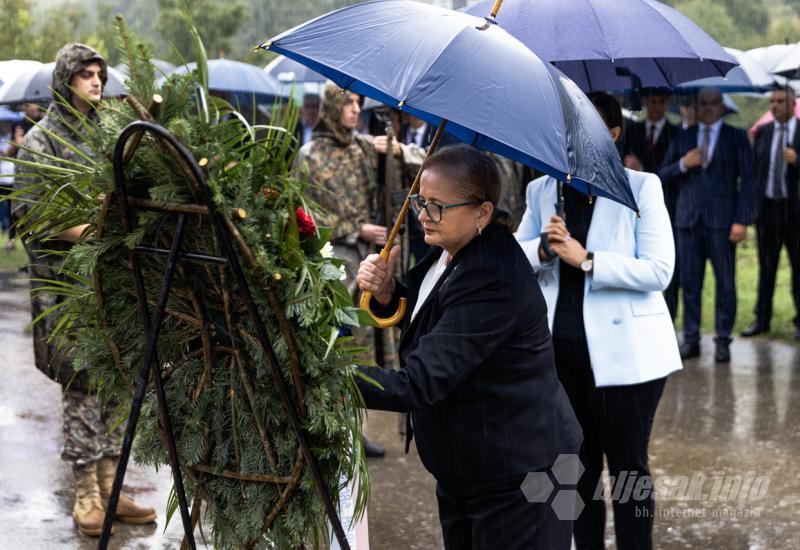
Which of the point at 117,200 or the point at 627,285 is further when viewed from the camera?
the point at 627,285

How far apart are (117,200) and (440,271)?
126 centimetres

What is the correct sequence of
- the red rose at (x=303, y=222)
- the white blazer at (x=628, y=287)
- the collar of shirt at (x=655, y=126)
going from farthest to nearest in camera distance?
1. the collar of shirt at (x=655, y=126)
2. the white blazer at (x=628, y=287)
3. the red rose at (x=303, y=222)

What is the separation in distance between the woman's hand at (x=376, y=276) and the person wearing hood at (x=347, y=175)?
2749 millimetres

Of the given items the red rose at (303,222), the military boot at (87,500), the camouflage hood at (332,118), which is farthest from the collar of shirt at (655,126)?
the red rose at (303,222)

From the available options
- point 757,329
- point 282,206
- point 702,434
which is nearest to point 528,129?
point 282,206

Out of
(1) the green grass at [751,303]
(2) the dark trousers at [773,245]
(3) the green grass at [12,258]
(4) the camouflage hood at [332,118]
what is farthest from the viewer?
(3) the green grass at [12,258]

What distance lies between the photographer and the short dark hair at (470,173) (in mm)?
3314

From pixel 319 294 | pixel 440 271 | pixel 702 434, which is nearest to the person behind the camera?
pixel 319 294

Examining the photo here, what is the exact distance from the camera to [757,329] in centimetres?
1047

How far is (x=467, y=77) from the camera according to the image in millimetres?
3240

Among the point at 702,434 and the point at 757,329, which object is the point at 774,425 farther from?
the point at 757,329

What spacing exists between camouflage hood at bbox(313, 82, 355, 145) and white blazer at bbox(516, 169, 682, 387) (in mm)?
2339

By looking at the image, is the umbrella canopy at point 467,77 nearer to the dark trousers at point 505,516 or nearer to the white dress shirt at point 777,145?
the dark trousers at point 505,516

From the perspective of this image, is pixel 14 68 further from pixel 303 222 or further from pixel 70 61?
pixel 303 222
